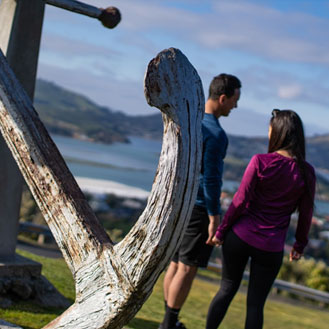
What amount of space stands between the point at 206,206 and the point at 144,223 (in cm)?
192

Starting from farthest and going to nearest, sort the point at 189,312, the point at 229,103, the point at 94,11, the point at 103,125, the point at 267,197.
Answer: the point at 103,125
the point at 189,312
the point at 94,11
the point at 229,103
the point at 267,197

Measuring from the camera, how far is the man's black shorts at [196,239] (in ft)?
13.8

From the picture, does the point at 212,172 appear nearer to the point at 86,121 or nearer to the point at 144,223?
the point at 144,223

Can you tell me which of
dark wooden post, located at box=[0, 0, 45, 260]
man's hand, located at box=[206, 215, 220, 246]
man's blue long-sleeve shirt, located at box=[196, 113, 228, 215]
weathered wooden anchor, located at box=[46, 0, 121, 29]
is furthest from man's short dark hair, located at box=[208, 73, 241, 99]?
dark wooden post, located at box=[0, 0, 45, 260]

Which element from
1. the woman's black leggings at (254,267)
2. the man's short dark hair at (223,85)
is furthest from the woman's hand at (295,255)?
the man's short dark hair at (223,85)

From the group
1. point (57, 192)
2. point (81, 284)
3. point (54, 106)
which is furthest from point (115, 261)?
point (54, 106)

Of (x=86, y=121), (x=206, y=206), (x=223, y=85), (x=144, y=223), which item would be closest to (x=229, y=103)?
(x=223, y=85)

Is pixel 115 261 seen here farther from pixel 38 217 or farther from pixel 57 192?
pixel 38 217

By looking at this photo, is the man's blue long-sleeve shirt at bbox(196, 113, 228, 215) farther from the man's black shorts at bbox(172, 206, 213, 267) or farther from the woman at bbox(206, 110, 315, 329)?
the woman at bbox(206, 110, 315, 329)

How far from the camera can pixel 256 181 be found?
366 cm

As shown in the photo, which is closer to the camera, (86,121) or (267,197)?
(267,197)

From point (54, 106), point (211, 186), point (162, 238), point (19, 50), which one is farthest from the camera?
point (54, 106)

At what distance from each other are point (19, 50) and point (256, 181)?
7.38 ft

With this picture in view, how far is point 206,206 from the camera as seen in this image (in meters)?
4.11
